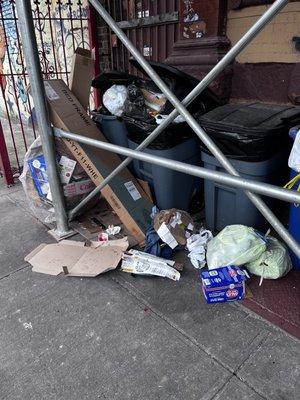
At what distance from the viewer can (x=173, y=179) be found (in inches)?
108

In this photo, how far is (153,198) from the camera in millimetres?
2982

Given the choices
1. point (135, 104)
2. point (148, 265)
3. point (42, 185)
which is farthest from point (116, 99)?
point (148, 265)

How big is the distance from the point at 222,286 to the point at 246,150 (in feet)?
2.87

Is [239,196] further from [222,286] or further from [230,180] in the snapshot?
[230,180]

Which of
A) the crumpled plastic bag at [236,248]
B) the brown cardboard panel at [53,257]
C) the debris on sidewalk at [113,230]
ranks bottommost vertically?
the brown cardboard panel at [53,257]

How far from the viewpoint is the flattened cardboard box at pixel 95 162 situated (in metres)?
2.63

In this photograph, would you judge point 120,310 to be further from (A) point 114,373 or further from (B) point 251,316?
(B) point 251,316

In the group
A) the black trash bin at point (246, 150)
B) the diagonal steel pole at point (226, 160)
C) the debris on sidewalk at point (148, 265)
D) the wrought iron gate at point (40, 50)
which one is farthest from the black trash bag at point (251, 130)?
the wrought iron gate at point (40, 50)

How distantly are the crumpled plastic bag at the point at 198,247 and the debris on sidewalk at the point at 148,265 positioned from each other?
157mm

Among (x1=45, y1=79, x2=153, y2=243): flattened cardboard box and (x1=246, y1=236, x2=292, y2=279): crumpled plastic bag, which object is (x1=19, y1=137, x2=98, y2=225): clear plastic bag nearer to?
(x1=45, y1=79, x2=153, y2=243): flattened cardboard box

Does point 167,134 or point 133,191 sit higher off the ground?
point 167,134

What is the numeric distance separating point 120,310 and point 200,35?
8.72 ft

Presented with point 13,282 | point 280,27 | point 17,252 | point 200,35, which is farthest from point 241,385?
point 200,35

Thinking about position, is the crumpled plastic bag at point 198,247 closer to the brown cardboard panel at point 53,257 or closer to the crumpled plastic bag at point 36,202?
the brown cardboard panel at point 53,257
